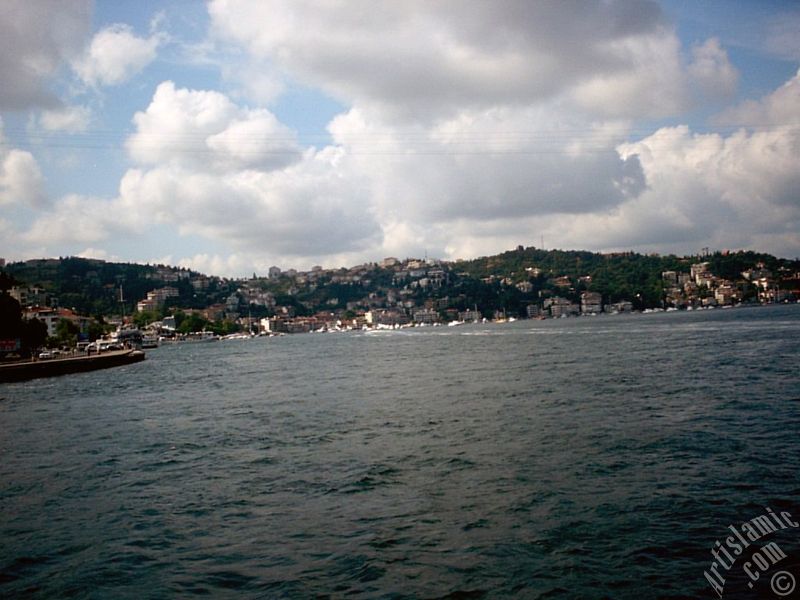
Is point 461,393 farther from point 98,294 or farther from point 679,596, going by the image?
point 98,294

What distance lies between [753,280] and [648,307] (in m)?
33.4

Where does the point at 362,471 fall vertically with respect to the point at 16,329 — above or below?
below

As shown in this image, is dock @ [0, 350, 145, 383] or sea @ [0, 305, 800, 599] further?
dock @ [0, 350, 145, 383]

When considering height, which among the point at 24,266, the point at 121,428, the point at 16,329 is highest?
the point at 24,266

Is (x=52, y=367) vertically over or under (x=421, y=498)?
over

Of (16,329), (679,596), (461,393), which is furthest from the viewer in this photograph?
(16,329)

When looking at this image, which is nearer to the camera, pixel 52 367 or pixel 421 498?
pixel 421 498

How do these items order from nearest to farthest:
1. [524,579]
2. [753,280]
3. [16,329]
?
[524,579] < [16,329] < [753,280]

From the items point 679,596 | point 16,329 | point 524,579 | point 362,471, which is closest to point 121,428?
point 362,471

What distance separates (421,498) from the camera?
11.5 metres

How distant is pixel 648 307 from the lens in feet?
654

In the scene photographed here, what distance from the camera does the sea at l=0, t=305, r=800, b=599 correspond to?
8180mm

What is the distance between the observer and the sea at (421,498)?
8180 millimetres

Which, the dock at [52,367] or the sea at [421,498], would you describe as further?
the dock at [52,367]
